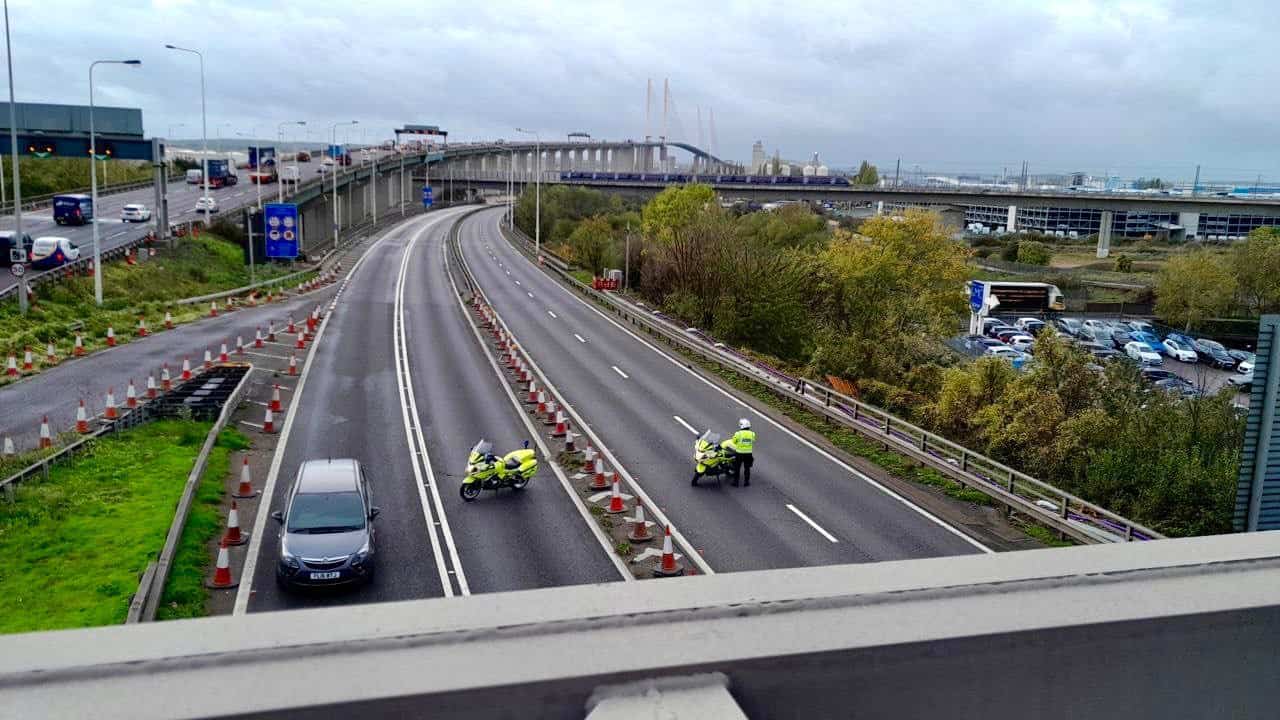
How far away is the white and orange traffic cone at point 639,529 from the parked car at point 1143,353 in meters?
41.0

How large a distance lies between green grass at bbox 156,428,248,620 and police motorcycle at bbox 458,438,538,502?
15.8ft

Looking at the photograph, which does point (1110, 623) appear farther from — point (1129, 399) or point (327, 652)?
point (1129, 399)

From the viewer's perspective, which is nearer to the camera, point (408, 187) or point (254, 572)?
point (254, 572)

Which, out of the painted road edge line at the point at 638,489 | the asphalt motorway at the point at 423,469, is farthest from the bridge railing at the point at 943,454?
the asphalt motorway at the point at 423,469

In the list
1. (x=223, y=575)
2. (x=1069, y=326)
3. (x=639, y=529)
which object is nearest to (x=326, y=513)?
(x=223, y=575)

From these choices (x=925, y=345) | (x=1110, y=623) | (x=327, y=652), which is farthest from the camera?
(x=925, y=345)

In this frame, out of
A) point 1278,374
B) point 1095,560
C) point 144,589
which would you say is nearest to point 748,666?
point 1095,560

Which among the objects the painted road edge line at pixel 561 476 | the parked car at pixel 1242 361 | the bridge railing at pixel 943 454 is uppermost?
the bridge railing at pixel 943 454

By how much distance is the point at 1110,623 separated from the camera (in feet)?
11.3

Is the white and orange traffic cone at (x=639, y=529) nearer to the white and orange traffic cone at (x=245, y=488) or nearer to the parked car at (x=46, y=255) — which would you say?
the white and orange traffic cone at (x=245, y=488)

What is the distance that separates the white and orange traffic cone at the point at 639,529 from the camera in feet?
59.5

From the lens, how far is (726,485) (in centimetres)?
2173

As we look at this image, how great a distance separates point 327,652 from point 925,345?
114 ft

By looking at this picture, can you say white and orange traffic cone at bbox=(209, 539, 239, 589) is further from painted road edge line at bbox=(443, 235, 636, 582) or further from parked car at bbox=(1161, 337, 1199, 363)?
parked car at bbox=(1161, 337, 1199, 363)
